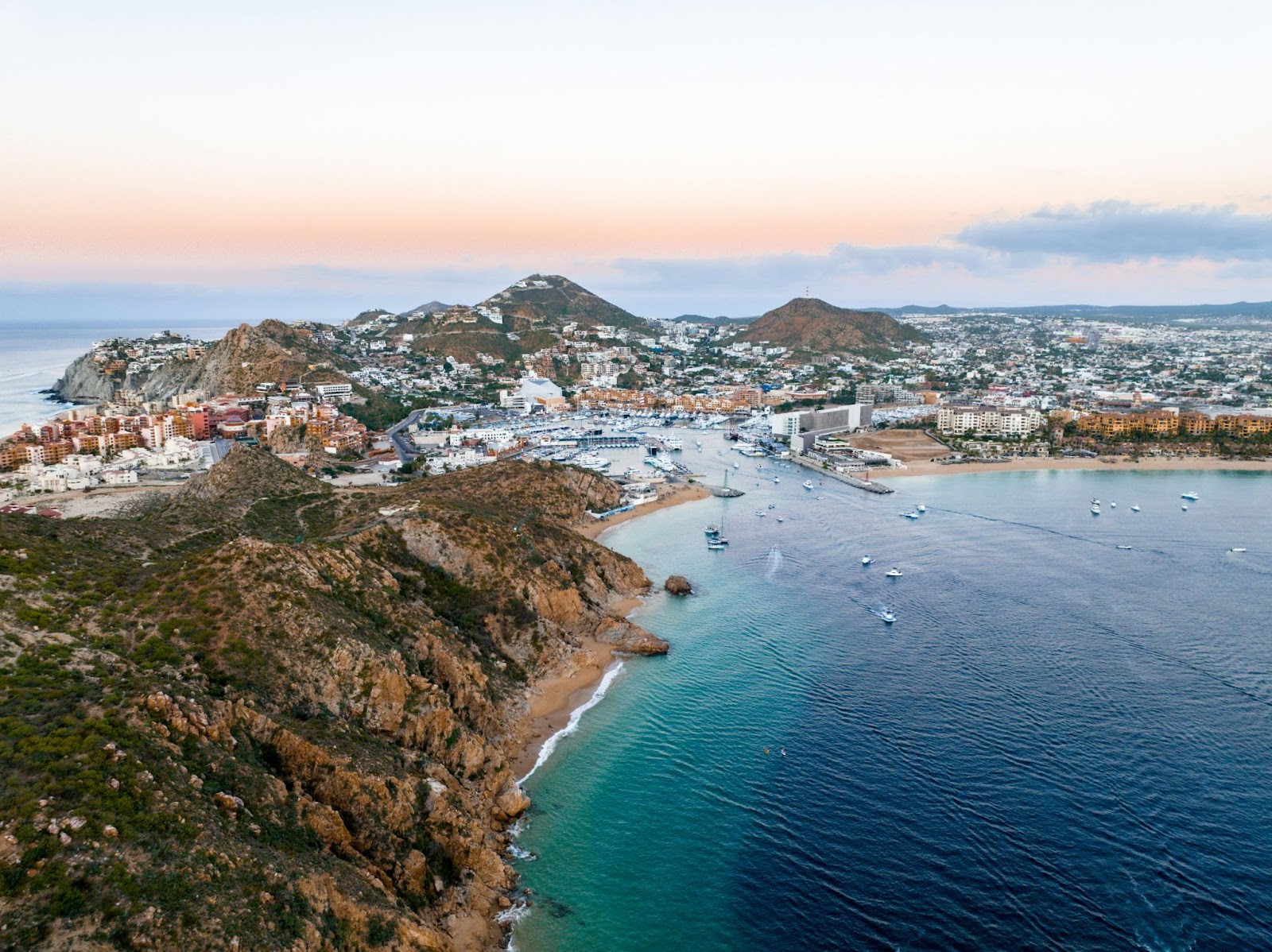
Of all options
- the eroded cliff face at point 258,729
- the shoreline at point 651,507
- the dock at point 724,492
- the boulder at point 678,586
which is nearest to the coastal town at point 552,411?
the shoreline at point 651,507

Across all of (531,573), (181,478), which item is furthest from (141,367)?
(531,573)

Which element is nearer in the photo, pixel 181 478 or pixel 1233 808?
pixel 1233 808

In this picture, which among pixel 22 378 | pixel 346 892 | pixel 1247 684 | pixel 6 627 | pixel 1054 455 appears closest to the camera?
pixel 346 892

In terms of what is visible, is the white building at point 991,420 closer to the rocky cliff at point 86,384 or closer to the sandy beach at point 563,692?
the sandy beach at point 563,692

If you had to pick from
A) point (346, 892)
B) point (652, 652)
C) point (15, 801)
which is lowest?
point (652, 652)

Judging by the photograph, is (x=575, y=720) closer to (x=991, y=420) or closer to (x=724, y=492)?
(x=724, y=492)

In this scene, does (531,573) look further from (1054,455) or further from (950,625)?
(1054,455)
